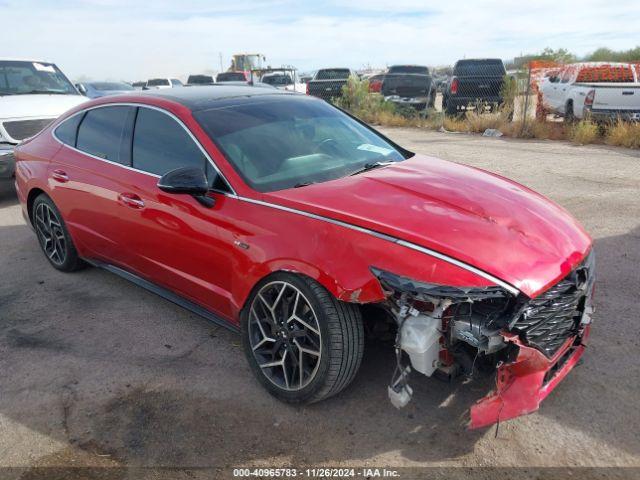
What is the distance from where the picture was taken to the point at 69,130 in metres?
4.75

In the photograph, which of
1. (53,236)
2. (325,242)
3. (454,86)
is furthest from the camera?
(454,86)

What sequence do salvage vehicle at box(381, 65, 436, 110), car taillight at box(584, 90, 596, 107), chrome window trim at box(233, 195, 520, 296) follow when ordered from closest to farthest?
chrome window trim at box(233, 195, 520, 296)
car taillight at box(584, 90, 596, 107)
salvage vehicle at box(381, 65, 436, 110)

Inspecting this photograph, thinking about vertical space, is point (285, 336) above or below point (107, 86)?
below

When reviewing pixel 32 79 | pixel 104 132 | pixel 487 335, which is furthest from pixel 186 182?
pixel 32 79

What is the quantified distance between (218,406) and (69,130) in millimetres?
3038

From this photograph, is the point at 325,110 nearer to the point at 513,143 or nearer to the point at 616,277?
the point at 616,277

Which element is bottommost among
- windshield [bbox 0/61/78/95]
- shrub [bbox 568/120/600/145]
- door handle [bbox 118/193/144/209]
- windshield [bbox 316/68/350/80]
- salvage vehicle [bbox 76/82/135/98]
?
shrub [bbox 568/120/600/145]

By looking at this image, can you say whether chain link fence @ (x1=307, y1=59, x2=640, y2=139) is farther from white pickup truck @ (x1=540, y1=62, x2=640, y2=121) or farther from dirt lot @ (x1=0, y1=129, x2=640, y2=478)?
dirt lot @ (x1=0, y1=129, x2=640, y2=478)

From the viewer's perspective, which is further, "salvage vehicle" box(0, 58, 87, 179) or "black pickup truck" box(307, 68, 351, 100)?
"black pickup truck" box(307, 68, 351, 100)

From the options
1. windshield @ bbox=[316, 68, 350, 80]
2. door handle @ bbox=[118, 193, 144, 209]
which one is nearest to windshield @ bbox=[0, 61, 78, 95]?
door handle @ bbox=[118, 193, 144, 209]

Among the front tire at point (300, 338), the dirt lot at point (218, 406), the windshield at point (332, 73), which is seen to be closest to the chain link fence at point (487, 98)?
the windshield at point (332, 73)

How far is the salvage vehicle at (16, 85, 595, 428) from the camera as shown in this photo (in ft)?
8.27

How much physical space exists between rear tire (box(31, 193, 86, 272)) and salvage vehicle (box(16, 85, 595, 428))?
532mm

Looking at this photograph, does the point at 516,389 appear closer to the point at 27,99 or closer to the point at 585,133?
the point at 27,99
